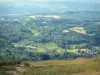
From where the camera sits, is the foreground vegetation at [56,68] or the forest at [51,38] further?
the forest at [51,38]

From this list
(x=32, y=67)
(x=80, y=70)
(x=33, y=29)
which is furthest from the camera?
(x=33, y=29)

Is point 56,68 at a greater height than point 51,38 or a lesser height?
greater

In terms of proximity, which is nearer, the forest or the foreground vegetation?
the foreground vegetation

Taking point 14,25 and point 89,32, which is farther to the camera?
point 14,25

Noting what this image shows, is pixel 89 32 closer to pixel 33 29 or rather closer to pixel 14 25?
pixel 33 29

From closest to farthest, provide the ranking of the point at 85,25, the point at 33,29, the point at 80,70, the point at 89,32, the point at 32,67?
the point at 80,70
the point at 32,67
the point at 89,32
the point at 33,29
the point at 85,25

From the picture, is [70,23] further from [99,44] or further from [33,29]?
[99,44]

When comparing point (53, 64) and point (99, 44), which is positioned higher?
point (53, 64)

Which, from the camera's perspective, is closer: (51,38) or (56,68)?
(56,68)

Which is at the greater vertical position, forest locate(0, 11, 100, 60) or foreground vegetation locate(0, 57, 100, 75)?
foreground vegetation locate(0, 57, 100, 75)

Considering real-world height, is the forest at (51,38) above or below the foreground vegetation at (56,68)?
below

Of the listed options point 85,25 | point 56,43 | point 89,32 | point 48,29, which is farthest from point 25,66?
point 85,25
